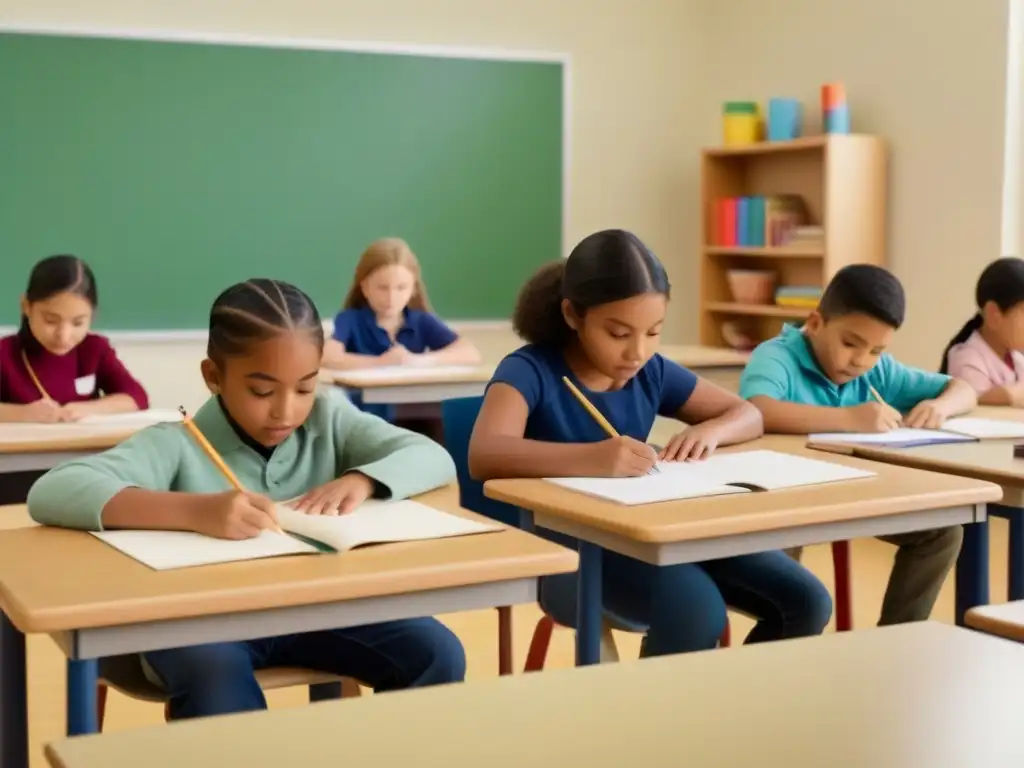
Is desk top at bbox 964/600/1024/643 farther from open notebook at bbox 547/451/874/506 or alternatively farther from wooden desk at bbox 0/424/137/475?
wooden desk at bbox 0/424/137/475

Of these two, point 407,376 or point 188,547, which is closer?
point 188,547

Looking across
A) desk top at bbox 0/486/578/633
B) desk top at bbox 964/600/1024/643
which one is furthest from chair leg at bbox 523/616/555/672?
desk top at bbox 964/600/1024/643

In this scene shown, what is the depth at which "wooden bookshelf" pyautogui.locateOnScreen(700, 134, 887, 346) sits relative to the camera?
5371 millimetres

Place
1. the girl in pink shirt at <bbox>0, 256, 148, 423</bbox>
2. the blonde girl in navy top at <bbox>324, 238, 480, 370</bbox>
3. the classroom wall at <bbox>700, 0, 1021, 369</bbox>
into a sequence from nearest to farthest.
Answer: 1. the girl in pink shirt at <bbox>0, 256, 148, 423</bbox>
2. the blonde girl in navy top at <bbox>324, 238, 480, 370</bbox>
3. the classroom wall at <bbox>700, 0, 1021, 369</bbox>

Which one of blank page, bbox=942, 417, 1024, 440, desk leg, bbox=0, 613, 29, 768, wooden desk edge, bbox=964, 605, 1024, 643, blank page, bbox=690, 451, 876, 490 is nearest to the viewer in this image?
wooden desk edge, bbox=964, 605, 1024, 643

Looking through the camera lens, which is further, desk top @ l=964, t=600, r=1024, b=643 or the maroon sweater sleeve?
the maroon sweater sleeve

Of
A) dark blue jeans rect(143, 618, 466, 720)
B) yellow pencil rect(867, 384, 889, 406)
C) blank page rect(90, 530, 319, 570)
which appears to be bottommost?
dark blue jeans rect(143, 618, 466, 720)

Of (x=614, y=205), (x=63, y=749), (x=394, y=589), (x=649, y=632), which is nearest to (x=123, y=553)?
(x=394, y=589)

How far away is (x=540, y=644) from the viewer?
2635mm

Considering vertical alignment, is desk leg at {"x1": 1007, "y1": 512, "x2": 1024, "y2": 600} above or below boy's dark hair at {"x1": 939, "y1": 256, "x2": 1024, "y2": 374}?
below

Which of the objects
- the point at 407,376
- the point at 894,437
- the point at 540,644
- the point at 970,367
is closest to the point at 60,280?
the point at 407,376

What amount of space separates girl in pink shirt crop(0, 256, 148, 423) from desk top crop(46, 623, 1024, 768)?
8.13 feet

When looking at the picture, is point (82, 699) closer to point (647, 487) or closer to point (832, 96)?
point (647, 487)

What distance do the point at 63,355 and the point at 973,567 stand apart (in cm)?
242
